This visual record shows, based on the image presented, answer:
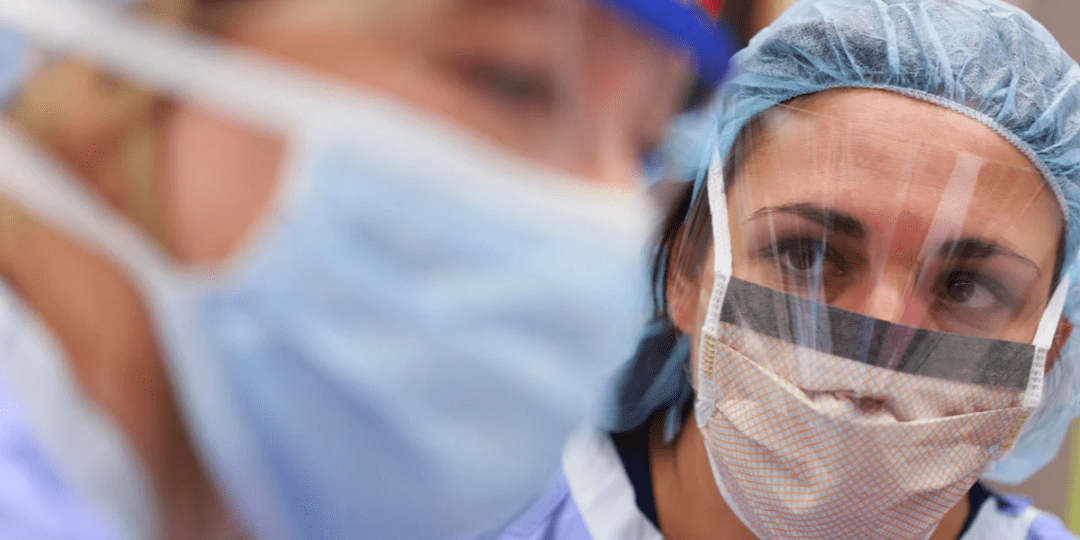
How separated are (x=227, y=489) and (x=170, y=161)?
8.3 inches

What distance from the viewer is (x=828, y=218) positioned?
85cm

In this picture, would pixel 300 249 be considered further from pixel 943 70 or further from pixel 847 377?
pixel 943 70

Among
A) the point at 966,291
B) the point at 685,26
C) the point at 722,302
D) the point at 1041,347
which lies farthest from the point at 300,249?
the point at 1041,347

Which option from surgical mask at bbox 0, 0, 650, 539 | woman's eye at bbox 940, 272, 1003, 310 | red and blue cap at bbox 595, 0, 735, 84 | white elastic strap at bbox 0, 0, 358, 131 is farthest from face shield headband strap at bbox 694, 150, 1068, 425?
white elastic strap at bbox 0, 0, 358, 131

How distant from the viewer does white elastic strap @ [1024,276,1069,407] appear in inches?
34.5

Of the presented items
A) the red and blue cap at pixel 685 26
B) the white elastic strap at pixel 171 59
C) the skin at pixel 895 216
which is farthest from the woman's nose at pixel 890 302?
the white elastic strap at pixel 171 59

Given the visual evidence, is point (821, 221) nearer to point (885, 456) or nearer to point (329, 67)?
point (885, 456)

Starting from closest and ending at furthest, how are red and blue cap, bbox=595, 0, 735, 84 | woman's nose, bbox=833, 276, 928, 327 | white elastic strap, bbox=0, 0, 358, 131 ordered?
white elastic strap, bbox=0, 0, 358, 131, red and blue cap, bbox=595, 0, 735, 84, woman's nose, bbox=833, 276, 928, 327

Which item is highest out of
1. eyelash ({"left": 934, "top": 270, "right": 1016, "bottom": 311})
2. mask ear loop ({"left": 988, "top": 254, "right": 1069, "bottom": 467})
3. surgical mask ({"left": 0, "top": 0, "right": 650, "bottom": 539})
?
surgical mask ({"left": 0, "top": 0, "right": 650, "bottom": 539})

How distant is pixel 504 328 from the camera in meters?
0.52

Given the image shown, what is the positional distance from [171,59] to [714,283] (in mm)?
618

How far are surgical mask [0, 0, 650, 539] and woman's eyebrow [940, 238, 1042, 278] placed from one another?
43 centimetres

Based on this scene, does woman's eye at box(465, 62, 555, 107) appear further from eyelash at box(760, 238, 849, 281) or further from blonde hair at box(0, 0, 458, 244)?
eyelash at box(760, 238, 849, 281)

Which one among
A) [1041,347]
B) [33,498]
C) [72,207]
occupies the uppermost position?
[72,207]
